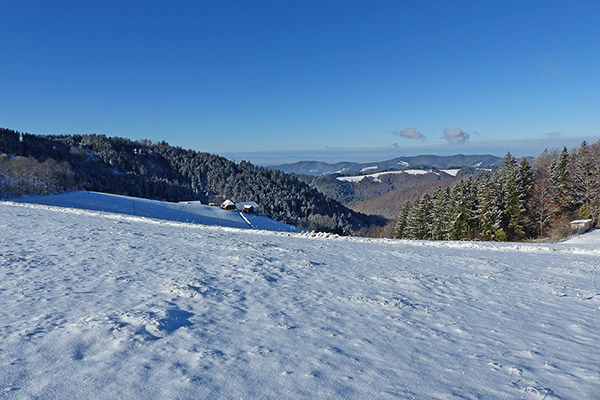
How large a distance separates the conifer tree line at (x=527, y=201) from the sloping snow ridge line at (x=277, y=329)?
30.1 meters

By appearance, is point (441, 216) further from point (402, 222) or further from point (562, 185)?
point (562, 185)

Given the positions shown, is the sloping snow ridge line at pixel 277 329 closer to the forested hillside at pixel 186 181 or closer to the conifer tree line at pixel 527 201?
the conifer tree line at pixel 527 201

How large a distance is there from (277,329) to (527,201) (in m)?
44.0

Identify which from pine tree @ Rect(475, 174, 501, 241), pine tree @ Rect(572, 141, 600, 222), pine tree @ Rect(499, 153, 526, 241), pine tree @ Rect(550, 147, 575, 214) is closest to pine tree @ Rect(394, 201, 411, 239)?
pine tree @ Rect(475, 174, 501, 241)

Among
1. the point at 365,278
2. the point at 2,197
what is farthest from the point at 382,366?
the point at 2,197

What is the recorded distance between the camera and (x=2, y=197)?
47.2 metres

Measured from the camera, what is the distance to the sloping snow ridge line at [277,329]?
167 inches

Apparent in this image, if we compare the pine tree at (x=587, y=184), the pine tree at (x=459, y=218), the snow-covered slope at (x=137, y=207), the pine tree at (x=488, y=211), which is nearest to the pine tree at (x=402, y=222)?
the pine tree at (x=459, y=218)

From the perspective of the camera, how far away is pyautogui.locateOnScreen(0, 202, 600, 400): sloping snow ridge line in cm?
Result: 424

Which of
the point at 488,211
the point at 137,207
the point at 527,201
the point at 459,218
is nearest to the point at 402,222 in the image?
the point at 459,218

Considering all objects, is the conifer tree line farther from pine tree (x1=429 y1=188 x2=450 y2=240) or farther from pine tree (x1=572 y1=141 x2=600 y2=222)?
pine tree (x1=429 y1=188 x2=450 y2=240)

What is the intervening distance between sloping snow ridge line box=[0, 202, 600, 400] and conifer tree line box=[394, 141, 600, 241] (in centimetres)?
3014

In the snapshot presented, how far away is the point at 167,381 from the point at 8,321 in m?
4.01

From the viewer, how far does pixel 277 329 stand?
6133mm
